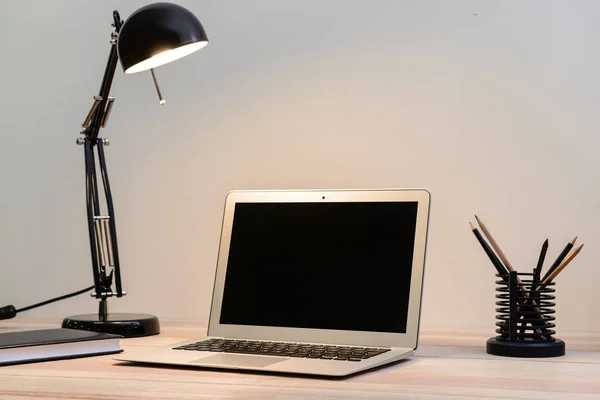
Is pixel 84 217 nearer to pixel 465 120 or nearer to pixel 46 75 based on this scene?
pixel 46 75

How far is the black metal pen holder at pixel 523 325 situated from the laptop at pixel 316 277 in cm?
13

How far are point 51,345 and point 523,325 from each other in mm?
679

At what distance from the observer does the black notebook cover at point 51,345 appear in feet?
3.50

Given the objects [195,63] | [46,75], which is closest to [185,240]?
[195,63]

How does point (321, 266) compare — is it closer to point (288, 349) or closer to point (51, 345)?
point (288, 349)

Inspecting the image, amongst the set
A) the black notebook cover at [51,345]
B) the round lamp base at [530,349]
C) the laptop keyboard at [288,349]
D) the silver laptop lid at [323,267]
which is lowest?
the black notebook cover at [51,345]

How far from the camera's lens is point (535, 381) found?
928mm

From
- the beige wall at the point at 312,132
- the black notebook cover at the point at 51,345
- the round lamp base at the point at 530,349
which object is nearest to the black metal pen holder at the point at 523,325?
the round lamp base at the point at 530,349

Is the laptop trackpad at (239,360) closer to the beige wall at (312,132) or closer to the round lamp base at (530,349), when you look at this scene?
the round lamp base at (530,349)

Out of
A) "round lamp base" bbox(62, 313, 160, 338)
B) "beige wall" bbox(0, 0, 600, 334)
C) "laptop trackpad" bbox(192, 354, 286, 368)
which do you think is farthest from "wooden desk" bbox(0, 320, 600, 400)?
"beige wall" bbox(0, 0, 600, 334)

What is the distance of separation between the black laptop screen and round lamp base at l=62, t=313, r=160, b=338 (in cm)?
18

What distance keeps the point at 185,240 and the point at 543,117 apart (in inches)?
29.1

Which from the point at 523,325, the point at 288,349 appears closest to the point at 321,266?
the point at 288,349

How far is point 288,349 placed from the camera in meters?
1.12
